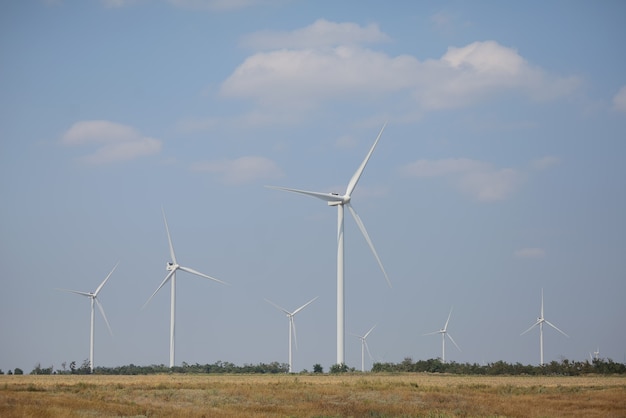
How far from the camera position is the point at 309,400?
57719 mm

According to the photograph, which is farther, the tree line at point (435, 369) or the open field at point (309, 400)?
the tree line at point (435, 369)

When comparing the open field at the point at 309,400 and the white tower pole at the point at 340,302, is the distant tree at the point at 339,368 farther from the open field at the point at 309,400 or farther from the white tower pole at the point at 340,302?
the open field at the point at 309,400

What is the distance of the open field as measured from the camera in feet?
161

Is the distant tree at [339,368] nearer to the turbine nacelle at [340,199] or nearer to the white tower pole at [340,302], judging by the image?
the white tower pole at [340,302]

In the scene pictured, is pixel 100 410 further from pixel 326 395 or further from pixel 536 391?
pixel 536 391

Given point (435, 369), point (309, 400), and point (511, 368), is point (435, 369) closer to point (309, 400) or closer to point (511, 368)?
point (511, 368)

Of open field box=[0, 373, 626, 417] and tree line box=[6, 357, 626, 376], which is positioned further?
tree line box=[6, 357, 626, 376]

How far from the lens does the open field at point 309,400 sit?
49062mm

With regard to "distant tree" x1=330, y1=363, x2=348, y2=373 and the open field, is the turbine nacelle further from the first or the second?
the open field

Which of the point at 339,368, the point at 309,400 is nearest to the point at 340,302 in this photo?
the point at 339,368

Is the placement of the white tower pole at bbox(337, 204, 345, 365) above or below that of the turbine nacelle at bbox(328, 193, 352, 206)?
below

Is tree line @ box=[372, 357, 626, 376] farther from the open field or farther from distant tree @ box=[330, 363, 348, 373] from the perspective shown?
the open field

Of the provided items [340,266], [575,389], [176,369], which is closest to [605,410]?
[575,389]

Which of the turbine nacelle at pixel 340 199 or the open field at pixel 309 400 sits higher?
the turbine nacelle at pixel 340 199
